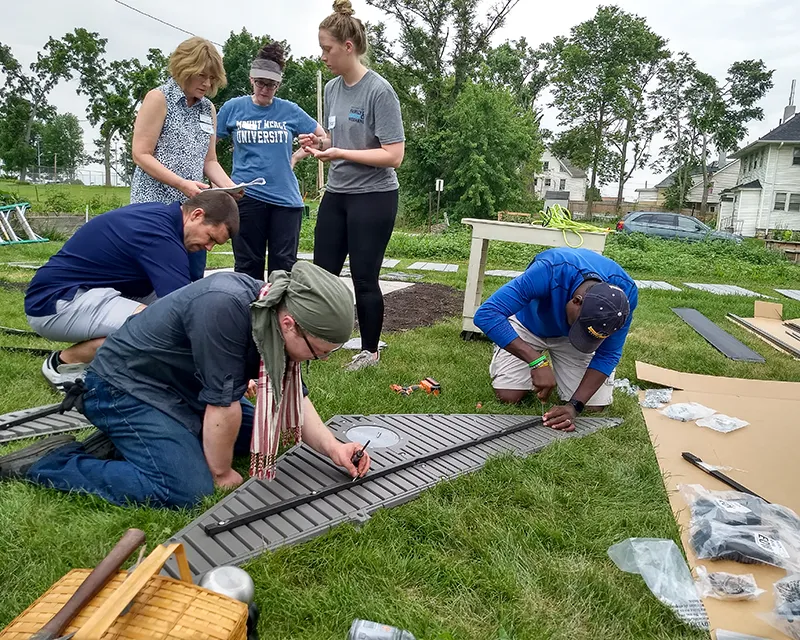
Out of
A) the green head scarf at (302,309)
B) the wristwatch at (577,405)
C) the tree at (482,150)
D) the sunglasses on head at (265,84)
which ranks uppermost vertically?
the tree at (482,150)

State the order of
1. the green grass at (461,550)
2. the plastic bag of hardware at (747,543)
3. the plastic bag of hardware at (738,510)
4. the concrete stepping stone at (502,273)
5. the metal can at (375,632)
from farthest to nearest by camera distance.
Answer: the concrete stepping stone at (502,273) < the plastic bag of hardware at (738,510) < the plastic bag of hardware at (747,543) < the green grass at (461,550) < the metal can at (375,632)

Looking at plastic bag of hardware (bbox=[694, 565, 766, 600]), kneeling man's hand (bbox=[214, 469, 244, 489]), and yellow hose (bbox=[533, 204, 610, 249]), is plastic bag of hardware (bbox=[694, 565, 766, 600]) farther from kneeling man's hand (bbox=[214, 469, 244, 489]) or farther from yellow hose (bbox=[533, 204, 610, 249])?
yellow hose (bbox=[533, 204, 610, 249])

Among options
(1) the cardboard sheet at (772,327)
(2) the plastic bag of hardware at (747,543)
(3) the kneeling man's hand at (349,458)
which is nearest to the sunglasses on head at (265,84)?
(3) the kneeling man's hand at (349,458)

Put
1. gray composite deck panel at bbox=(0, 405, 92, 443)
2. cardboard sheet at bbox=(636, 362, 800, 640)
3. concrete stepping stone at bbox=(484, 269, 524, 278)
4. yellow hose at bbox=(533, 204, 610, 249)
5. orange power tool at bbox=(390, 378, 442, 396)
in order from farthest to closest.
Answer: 1. concrete stepping stone at bbox=(484, 269, 524, 278)
2. yellow hose at bbox=(533, 204, 610, 249)
3. orange power tool at bbox=(390, 378, 442, 396)
4. gray composite deck panel at bbox=(0, 405, 92, 443)
5. cardboard sheet at bbox=(636, 362, 800, 640)

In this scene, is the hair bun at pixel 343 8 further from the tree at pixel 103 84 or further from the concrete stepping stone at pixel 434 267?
the tree at pixel 103 84

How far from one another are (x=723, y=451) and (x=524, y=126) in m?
24.4

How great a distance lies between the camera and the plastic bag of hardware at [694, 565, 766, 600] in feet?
5.51

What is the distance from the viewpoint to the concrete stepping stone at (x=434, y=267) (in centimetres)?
852

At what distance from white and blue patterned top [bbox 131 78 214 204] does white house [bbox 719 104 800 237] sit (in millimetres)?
30993

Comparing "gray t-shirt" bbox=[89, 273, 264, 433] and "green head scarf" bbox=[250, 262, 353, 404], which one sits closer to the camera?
"green head scarf" bbox=[250, 262, 353, 404]

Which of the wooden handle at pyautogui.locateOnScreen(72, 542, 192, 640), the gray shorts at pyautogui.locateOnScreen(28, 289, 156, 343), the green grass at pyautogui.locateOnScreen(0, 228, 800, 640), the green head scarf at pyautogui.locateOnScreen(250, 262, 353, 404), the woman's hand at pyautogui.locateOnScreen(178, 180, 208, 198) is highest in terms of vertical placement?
the woman's hand at pyautogui.locateOnScreen(178, 180, 208, 198)

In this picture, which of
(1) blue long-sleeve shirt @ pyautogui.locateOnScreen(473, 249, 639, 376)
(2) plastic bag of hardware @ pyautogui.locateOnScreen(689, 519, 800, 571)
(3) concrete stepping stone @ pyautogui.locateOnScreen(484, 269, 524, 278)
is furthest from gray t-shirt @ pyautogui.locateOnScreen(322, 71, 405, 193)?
(3) concrete stepping stone @ pyautogui.locateOnScreen(484, 269, 524, 278)

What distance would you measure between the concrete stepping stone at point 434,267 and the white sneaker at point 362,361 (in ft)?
16.4

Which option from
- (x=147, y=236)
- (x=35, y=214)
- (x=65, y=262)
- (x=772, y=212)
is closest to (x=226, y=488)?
(x=147, y=236)
